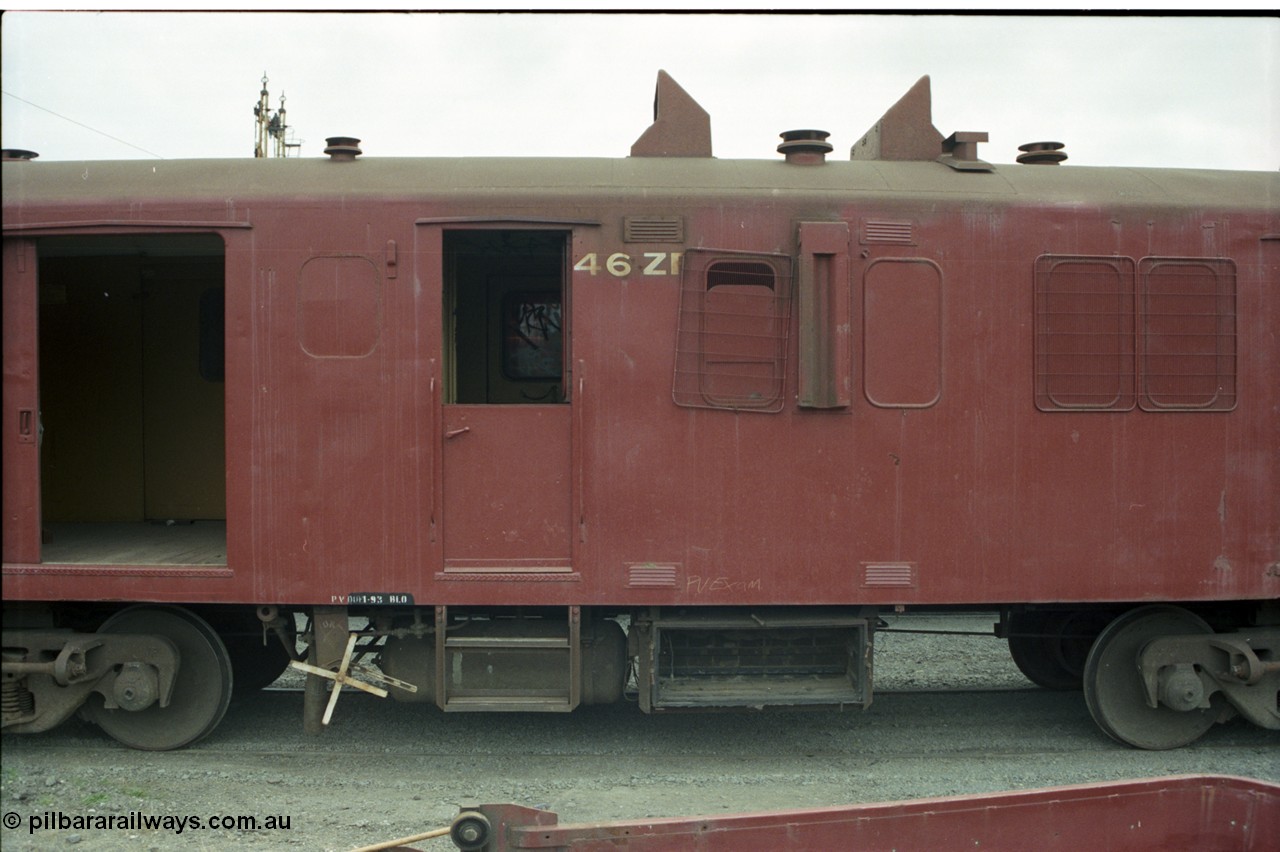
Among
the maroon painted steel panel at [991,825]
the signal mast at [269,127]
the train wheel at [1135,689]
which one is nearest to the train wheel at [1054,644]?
the train wheel at [1135,689]

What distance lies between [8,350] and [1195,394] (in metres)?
7.37

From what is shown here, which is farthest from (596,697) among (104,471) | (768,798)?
(104,471)

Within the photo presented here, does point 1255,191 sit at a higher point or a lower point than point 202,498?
higher

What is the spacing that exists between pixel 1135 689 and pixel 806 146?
4161 millimetres

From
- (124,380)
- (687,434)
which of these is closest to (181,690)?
(124,380)

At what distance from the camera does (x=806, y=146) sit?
666 cm

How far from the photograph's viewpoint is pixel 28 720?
20.8 feet

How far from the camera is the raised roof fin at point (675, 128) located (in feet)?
22.4

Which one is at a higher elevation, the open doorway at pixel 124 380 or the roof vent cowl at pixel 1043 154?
the roof vent cowl at pixel 1043 154

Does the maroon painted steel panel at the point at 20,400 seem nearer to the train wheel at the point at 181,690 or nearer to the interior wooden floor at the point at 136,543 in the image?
the interior wooden floor at the point at 136,543

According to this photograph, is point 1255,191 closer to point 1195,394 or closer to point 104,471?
point 1195,394

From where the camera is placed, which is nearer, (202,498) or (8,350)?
(8,350)

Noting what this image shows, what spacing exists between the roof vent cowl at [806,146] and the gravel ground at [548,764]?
3.87 m

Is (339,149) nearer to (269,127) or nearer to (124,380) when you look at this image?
(124,380)
